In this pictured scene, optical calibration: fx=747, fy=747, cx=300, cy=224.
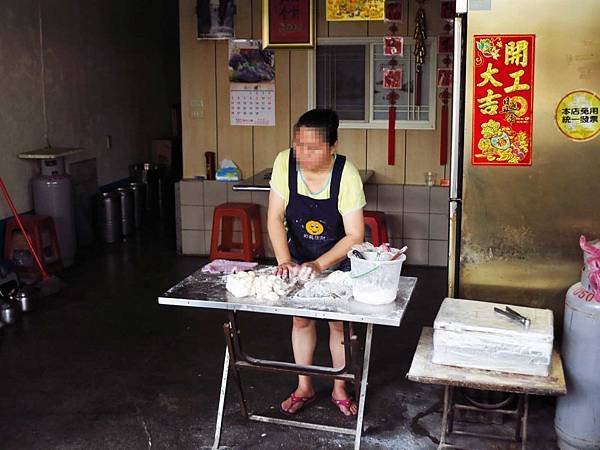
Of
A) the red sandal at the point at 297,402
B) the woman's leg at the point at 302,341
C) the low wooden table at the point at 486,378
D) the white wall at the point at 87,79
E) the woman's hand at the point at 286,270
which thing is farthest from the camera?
the white wall at the point at 87,79

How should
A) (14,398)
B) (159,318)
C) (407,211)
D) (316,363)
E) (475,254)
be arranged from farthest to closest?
(407,211) → (159,318) → (316,363) → (14,398) → (475,254)

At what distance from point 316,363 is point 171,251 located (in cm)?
337

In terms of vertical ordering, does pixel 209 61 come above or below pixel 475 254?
above

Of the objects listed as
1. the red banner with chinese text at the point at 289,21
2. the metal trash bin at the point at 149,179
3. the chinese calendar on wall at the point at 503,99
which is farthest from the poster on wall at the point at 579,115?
the metal trash bin at the point at 149,179

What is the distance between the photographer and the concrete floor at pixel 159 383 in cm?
371

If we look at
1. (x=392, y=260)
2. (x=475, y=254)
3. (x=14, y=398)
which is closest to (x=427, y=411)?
(x=475, y=254)

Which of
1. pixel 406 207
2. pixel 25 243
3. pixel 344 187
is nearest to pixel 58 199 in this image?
pixel 25 243

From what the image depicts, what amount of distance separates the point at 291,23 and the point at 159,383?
3576 mm

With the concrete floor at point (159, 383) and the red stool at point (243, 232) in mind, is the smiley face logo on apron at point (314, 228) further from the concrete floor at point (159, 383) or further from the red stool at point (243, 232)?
the red stool at point (243, 232)

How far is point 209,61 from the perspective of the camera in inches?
284

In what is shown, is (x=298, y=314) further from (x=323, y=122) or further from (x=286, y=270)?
(x=323, y=122)

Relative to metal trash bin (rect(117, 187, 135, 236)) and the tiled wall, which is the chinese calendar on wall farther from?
metal trash bin (rect(117, 187, 135, 236))

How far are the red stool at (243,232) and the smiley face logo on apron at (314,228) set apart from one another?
3.24m

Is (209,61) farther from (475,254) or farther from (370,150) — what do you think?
(475,254)
